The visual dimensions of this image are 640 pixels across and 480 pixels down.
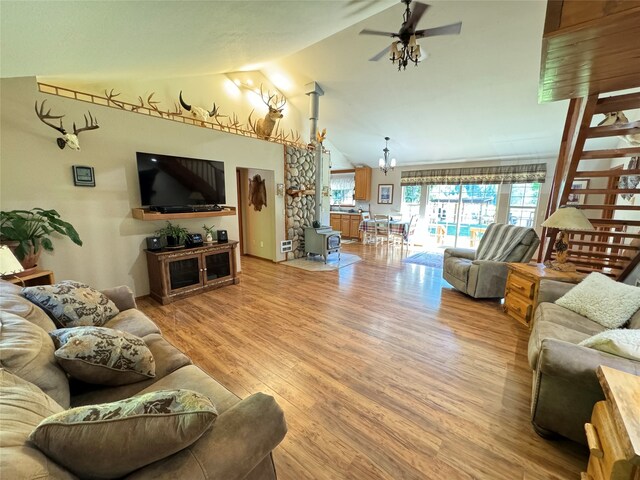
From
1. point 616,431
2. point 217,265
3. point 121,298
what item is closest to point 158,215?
point 217,265

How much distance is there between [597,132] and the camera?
94.3 inches

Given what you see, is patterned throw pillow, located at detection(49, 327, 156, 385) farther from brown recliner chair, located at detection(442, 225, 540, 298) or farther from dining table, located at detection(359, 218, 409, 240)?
dining table, located at detection(359, 218, 409, 240)

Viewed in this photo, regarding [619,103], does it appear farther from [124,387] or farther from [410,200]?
[410,200]

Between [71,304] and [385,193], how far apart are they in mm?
7744

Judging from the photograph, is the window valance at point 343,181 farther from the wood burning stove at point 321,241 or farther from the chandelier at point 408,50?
the chandelier at point 408,50

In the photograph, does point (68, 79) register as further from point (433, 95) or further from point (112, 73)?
point (433, 95)

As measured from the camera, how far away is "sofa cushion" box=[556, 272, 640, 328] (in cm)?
186

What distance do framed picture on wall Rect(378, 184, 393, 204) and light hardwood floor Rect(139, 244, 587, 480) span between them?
4742mm

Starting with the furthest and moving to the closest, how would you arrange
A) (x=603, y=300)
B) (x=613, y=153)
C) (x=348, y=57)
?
1. (x=348, y=57)
2. (x=613, y=153)
3. (x=603, y=300)

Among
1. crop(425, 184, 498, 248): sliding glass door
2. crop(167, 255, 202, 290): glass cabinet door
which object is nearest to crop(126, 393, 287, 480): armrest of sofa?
crop(167, 255, 202, 290): glass cabinet door

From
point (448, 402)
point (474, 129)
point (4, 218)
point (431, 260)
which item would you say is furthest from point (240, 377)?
point (474, 129)

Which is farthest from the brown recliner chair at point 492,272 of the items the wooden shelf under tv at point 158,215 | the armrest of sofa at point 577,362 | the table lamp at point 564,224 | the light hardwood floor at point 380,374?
the wooden shelf under tv at point 158,215

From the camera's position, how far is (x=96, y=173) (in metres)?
3.01

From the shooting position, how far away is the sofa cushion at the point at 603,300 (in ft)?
6.10
